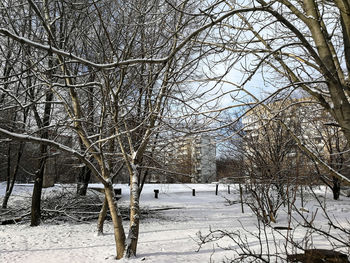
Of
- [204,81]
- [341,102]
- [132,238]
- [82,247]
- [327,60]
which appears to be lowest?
[82,247]

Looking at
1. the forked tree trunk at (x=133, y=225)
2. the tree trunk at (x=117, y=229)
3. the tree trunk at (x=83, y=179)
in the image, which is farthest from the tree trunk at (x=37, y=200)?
the forked tree trunk at (x=133, y=225)

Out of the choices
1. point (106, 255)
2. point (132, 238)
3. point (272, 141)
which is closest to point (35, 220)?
point (106, 255)

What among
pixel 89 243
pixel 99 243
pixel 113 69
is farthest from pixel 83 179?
pixel 113 69

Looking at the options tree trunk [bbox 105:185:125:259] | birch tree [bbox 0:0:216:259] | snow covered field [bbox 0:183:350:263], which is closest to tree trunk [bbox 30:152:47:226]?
snow covered field [bbox 0:183:350:263]

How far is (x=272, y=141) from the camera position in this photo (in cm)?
1470

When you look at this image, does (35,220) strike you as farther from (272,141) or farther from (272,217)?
(272,141)

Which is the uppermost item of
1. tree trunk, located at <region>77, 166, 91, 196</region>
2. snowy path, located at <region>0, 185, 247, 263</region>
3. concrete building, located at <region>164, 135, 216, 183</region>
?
concrete building, located at <region>164, 135, 216, 183</region>

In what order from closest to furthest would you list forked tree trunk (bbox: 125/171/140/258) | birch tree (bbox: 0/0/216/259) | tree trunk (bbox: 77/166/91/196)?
birch tree (bbox: 0/0/216/259), forked tree trunk (bbox: 125/171/140/258), tree trunk (bbox: 77/166/91/196)

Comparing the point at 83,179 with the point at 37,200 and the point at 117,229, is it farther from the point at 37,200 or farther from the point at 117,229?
the point at 117,229

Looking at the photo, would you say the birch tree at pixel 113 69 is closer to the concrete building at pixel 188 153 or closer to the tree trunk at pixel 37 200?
the concrete building at pixel 188 153

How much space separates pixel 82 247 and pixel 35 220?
3.90 m

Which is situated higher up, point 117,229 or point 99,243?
point 117,229

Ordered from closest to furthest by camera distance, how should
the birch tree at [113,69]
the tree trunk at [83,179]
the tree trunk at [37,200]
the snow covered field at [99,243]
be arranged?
the birch tree at [113,69]
the snow covered field at [99,243]
the tree trunk at [37,200]
the tree trunk at [83,179]

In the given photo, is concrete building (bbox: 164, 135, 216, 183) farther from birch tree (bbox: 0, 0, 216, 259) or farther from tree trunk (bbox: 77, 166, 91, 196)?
tree trunk (bbox: 77, 166, 91, 196)
